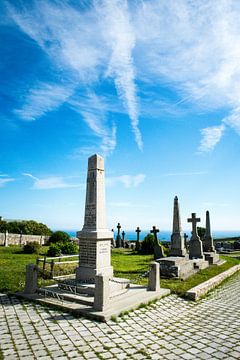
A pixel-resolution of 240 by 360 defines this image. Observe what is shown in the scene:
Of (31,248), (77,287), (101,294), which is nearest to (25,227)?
(31,248)

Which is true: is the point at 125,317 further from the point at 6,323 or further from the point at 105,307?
the point at 6,323

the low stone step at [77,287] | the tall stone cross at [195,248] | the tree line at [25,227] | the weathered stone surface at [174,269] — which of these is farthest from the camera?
the tree line at [25,227]

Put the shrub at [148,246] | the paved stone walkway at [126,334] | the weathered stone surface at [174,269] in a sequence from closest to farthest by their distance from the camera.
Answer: the paved stone walkway at [126,334] → the weathered stone surface at [174,269] → the shrub at [148,246]

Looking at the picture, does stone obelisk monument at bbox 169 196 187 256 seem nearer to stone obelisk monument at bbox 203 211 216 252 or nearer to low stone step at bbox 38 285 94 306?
stone obelisk monument at bbox 203 211 216 252

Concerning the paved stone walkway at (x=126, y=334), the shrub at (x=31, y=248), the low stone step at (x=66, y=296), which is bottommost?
the paved stone walkway at (x=126, y=334)

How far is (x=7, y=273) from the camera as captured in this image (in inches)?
476

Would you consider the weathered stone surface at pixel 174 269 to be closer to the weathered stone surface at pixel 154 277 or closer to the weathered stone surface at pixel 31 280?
the weathered stone surface at pixel 154 277

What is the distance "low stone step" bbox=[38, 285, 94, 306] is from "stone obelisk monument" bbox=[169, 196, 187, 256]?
885 cm

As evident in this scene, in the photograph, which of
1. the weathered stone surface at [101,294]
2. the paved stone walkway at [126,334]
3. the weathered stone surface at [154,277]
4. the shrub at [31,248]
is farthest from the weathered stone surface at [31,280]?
the shrub at [31,248]

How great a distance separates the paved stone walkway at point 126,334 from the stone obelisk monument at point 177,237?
7.79 meters

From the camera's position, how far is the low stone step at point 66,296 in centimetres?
758

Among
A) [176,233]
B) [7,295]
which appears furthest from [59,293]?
[176,233]

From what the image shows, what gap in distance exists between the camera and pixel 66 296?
7.98 meters

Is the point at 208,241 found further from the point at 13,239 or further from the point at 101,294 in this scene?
the point at 13,239
